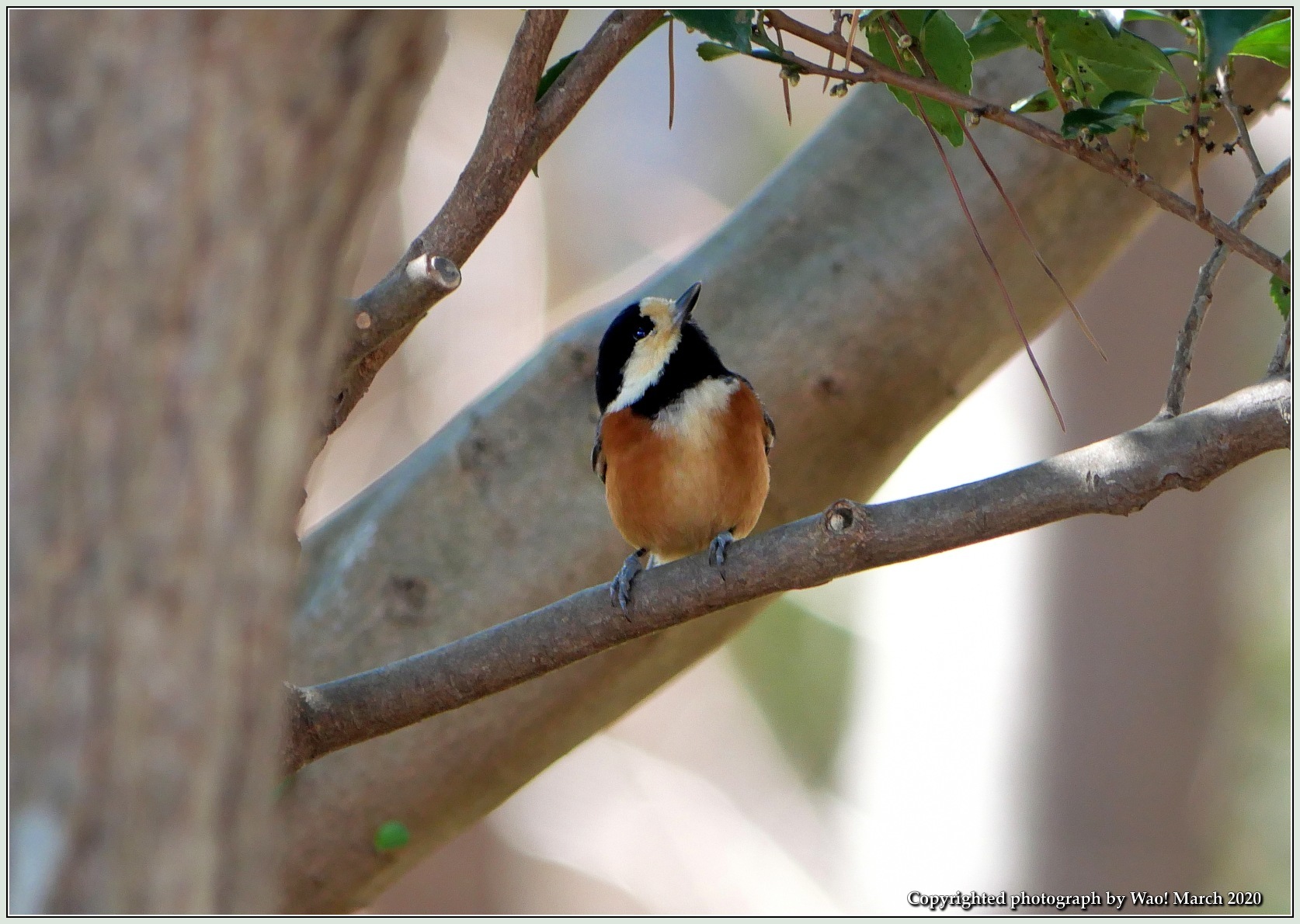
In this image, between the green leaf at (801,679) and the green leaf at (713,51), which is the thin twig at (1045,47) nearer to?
the green leaf at (713,51)

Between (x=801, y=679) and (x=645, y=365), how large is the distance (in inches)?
672

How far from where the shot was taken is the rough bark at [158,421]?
55.6 inches

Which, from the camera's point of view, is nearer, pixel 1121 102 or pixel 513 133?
pixel 1121 102

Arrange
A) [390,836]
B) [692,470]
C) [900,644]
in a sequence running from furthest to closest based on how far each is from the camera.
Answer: [900,644] → [390,836] → [692,470]

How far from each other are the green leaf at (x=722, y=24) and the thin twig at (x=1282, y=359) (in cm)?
147

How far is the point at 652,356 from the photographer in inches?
169

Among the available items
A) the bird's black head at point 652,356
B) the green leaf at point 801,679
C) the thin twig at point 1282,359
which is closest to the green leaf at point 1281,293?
the thin twig at point 1282,359

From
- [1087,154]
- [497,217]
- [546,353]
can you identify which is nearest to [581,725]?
[546,353]

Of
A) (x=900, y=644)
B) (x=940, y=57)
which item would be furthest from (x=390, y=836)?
(x=900, y=644)

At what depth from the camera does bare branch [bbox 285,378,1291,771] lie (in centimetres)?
248

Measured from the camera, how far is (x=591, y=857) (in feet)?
55.4

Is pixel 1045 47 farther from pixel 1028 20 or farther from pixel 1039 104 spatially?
pixel 1039 104

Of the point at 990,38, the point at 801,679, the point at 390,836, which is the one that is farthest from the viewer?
the point at 801,679

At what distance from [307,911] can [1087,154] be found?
3.71m
